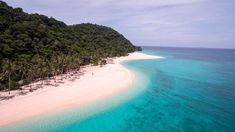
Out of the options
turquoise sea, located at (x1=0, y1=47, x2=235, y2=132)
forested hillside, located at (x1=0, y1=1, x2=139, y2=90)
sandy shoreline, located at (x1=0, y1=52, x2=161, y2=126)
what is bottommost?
turquoise sea, located at (x1=0, y1=47, x2=235, y2=132)

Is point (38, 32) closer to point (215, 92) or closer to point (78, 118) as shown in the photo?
point (78, 118)

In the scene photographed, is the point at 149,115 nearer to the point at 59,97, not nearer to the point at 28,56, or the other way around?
the point at 59,97

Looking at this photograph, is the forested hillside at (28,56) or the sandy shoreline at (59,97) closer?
the sandy shoreline at (59,97)

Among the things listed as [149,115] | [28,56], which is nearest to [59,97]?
[149,115]

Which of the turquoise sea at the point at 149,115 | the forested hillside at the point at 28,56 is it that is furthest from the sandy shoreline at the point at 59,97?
the forested hillside at the point at 28,56

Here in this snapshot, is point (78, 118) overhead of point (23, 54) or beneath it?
beneath

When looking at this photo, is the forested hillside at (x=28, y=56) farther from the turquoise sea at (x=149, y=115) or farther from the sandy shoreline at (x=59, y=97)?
the turquoise sea at (x=149, y=115)

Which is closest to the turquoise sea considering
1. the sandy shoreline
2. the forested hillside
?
the sandy shoreline

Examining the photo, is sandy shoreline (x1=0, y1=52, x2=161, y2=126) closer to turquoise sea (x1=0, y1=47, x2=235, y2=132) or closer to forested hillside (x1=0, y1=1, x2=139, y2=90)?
turquoise sea (x1=0, y1=47, x2=235, y2=132)

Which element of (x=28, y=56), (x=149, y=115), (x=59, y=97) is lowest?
(x=149, y=115)

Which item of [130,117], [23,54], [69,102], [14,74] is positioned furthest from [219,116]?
[23,54]

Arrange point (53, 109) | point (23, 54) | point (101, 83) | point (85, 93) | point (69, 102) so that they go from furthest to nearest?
1. point (23, 54)
2. point (101, 83)
3. point (85, 93)
4. point (69, 102)
5. point (53, 109)
